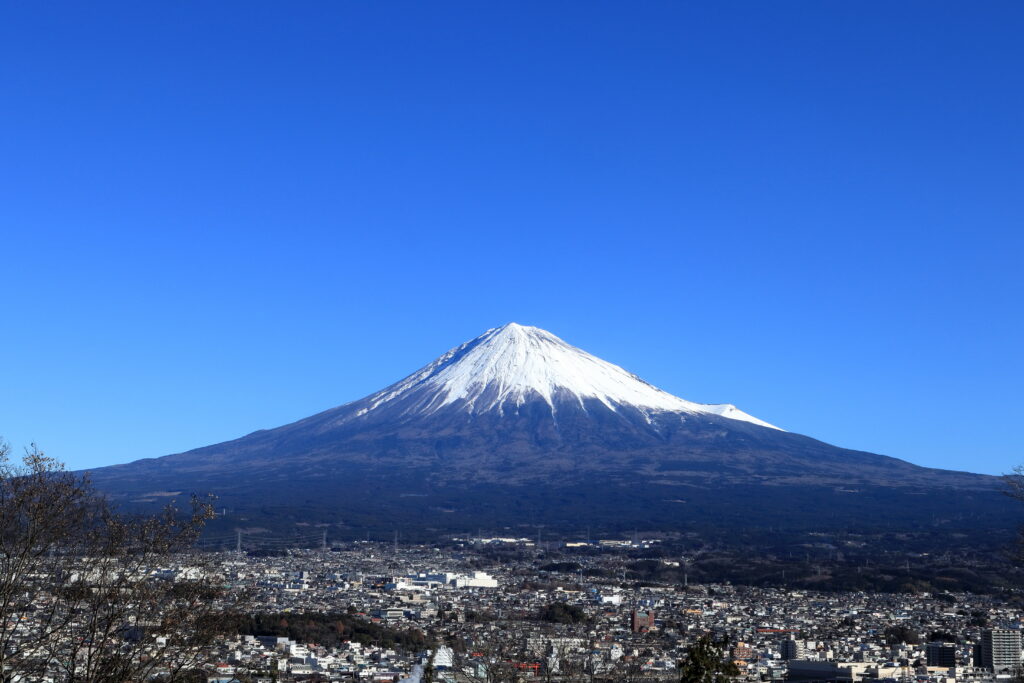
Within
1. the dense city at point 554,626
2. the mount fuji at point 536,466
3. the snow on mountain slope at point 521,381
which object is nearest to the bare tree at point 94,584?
the dense city at point 554,626

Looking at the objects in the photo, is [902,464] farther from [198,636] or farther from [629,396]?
[198,636]

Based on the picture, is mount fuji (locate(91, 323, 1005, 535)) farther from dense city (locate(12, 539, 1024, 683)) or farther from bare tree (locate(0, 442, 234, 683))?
bare tree (locate(0, 442, 234, 683))

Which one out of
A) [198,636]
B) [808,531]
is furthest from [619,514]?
[198,636]

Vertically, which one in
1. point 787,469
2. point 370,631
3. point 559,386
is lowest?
point 370,631

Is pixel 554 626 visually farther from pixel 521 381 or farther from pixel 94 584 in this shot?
pixel 521 381

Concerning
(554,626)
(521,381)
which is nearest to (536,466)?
(521,381)

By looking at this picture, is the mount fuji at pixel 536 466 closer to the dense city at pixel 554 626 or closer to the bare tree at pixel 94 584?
the dense city at pixel 554 626
